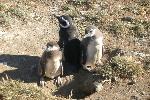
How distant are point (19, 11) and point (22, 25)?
49 cm

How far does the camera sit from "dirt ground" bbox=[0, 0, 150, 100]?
9.61 m

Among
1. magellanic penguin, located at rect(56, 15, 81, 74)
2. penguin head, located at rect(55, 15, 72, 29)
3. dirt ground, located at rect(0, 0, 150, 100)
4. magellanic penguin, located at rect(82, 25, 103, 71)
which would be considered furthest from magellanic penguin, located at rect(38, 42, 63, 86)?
penguin head, located at rect(55, 15, 72, 29)

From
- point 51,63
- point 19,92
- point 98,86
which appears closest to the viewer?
point 19,92

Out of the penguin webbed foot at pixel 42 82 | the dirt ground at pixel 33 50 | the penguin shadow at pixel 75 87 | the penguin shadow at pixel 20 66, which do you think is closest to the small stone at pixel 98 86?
the dirt ground at pixel 33 50

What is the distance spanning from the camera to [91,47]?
33.9ft

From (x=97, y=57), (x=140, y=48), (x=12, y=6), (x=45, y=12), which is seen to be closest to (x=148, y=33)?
(x=140, y=48)

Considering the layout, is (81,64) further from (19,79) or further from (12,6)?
(12,6)

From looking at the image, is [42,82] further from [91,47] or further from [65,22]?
[65,22]

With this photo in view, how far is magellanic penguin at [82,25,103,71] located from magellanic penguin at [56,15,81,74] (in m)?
0.20

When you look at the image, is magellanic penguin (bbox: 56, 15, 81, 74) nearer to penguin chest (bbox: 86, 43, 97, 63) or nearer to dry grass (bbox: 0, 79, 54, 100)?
penguin chest (bbox: 86, 43, 97, 63)

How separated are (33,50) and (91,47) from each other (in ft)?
5.21

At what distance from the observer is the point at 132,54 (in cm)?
1073

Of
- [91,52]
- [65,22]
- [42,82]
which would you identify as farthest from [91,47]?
[42,82]

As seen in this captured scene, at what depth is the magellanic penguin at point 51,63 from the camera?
9.84m
